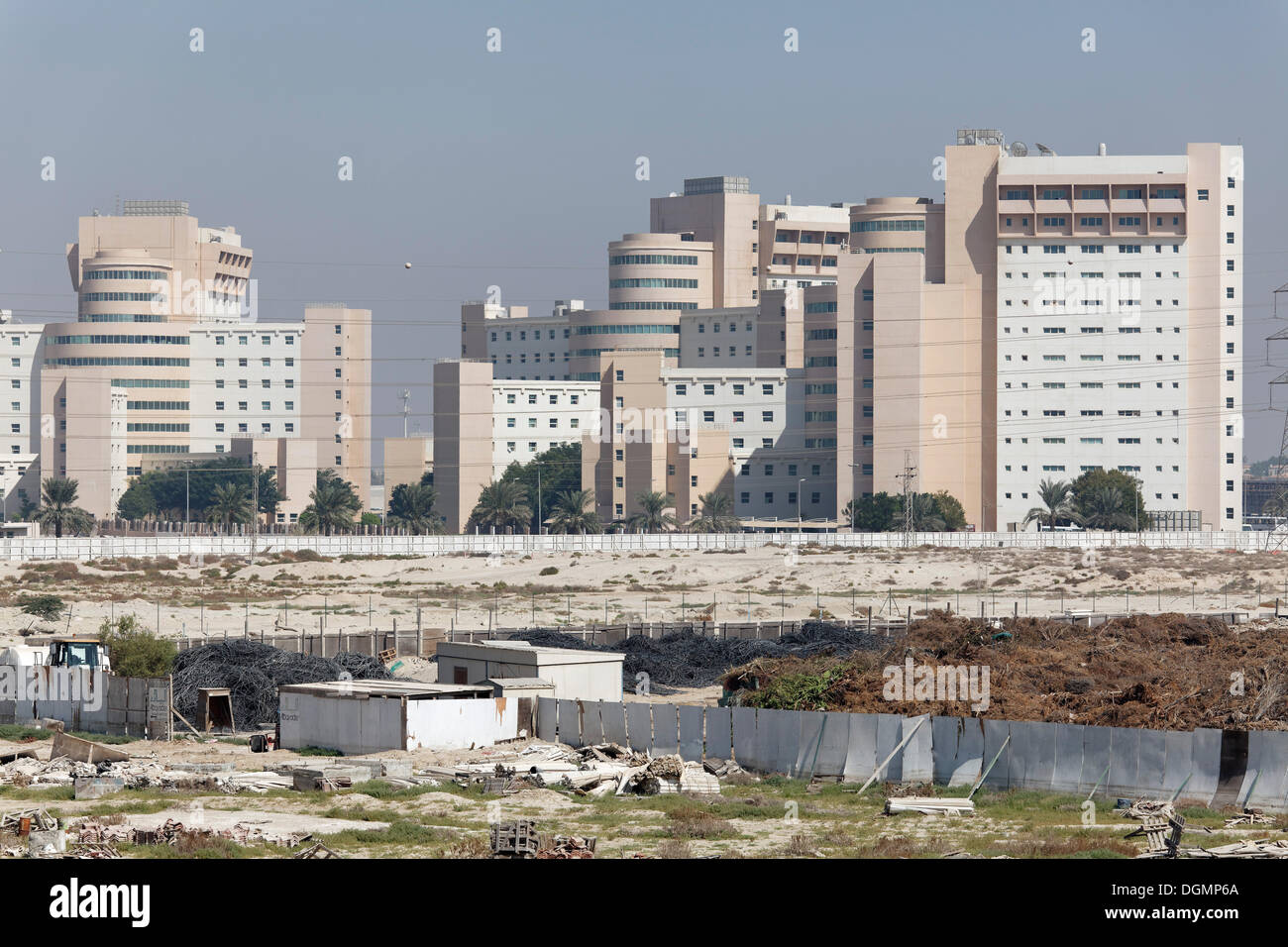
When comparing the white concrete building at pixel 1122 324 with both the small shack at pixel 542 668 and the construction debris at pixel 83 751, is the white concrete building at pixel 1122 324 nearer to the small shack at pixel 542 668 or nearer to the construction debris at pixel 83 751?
the small shack at pixel 542 668

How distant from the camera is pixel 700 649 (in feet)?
207

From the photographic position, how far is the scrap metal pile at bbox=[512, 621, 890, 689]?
59.6 meters

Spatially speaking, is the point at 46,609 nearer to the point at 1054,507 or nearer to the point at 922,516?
the point at 922,516

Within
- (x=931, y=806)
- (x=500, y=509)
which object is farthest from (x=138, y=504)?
(x=931, y=806)

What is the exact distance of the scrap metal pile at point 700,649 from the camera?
5962 cm

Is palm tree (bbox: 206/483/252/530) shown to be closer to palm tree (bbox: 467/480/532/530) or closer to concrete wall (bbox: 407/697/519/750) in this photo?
palm tree (bbox: 467/480/532/530)

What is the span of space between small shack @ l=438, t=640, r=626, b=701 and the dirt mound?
3617 mm

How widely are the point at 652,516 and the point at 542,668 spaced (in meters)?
125

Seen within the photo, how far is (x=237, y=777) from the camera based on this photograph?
36.2 m

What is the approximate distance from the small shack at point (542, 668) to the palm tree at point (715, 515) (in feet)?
394

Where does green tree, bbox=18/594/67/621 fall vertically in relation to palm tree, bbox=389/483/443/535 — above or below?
below

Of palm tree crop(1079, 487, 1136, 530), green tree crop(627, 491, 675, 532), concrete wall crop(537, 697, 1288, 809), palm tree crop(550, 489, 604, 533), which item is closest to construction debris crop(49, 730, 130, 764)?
concrete wall crop(537, 697, 1288, 809)

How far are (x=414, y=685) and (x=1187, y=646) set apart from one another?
23371 mm

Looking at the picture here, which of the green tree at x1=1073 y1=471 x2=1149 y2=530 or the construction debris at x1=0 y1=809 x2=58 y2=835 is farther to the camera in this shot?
the green tree at x1=1073 y1=471 x2=1149 y2=530
